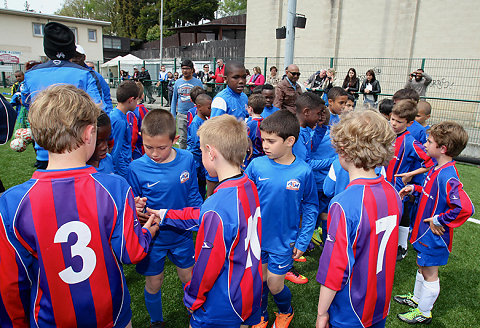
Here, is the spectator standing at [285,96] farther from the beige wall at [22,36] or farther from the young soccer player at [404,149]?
the beige wall at [22,36]

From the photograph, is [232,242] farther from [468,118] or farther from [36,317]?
[468,118]

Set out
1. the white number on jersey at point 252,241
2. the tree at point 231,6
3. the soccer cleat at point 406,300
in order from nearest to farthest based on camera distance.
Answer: the white number on jersey at point 252,241, the soccer cleat at point 406,300, the tree at point 231,6

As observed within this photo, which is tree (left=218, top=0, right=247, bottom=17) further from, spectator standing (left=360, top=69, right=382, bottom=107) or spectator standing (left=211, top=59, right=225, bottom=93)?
spectator standing (left=360, top=69, right=382, bottom=107)

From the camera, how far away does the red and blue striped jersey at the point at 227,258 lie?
170 cm

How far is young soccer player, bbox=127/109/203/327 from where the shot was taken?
2.52 m

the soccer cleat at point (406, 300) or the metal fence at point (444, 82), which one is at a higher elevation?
the metal fence at point (444, 82)

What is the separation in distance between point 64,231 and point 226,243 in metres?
0.76

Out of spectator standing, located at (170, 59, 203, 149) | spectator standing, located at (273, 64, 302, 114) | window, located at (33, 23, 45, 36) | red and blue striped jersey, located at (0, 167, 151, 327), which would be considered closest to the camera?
red and blue striped jersey, located at (0, 167, 151, 327)

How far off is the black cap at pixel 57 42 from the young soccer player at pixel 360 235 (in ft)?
9.73

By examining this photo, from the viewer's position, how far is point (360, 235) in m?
1.72

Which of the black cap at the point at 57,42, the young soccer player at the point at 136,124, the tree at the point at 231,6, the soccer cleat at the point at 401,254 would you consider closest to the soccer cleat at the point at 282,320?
the soccer cleat at the point at 401,254

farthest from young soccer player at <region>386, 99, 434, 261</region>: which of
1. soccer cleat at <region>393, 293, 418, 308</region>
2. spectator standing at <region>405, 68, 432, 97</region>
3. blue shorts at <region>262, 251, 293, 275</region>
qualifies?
spectator standing at <region>405, 68, 432, 97</region>

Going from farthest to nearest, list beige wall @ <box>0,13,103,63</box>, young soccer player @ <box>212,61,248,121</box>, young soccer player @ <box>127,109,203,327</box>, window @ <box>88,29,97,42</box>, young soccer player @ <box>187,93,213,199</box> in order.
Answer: window @ <box>88,29,97,42</box>, beige wall @ <box>0,13,103,63</box>, young soccer player @ <box>187,93,213,199</box>, young soccer player @ <box>212,61,248,121</box>, young soccer player @ <box>127,109,203,327</box>

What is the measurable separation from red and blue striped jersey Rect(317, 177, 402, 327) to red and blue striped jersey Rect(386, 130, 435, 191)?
6.78ft
